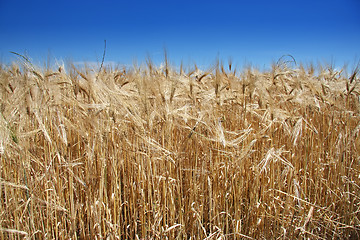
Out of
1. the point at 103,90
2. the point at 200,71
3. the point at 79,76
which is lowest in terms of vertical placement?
the point at 103,90

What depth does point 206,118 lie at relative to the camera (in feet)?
5.03

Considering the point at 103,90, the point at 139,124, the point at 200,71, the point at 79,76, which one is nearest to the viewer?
the point at 139,124

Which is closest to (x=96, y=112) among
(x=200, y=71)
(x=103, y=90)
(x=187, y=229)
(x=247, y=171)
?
(x=103, y=90)

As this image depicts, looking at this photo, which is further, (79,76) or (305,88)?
(305,88)

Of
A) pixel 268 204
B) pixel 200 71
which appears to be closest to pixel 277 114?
pixel 268 204

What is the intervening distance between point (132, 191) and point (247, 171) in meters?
0.85

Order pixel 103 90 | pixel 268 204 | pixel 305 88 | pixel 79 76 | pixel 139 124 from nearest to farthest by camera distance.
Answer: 1. pixel 139 124
2. pixel 103 90
3. pixel 268 204
4. pixel 79 76
5. pixel 305 88

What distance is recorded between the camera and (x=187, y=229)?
1503mm

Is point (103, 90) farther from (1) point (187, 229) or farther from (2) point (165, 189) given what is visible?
(1) point (187, 229)

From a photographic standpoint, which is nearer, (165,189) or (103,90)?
(103,90)

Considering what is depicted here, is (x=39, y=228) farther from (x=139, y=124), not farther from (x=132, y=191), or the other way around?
(x=139, y=124)

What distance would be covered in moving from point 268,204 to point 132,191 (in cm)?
96

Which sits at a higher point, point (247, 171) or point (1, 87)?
point (1, 87)

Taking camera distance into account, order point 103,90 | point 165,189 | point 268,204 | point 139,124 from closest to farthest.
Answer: point 139,124, point 103,90, point 165,189, point 268,204
